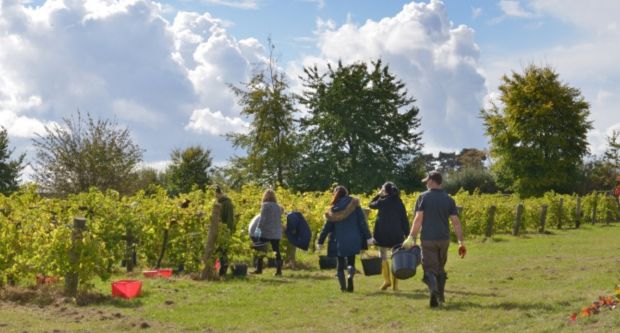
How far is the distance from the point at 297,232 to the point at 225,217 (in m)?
1.52

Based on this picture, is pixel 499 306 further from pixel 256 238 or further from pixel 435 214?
pixel 256 238

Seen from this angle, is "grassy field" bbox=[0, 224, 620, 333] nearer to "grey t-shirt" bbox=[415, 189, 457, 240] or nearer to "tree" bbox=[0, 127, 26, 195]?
"grey t-shirt" bbox=[415, 189, 457, 240]

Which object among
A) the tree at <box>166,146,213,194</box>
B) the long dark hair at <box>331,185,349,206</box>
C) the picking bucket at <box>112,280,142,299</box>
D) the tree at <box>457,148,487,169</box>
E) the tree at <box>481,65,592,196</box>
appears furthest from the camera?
the tree at <box>457,148,487,169</box>

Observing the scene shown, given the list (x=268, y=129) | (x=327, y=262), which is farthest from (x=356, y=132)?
(x=327, y=262)

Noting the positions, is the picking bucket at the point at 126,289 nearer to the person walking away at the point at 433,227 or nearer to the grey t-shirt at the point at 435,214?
the person walking away at the point at 433,227

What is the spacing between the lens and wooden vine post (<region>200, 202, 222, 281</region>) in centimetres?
1534

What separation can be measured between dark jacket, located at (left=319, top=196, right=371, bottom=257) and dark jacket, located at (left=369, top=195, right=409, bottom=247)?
28 centimetres

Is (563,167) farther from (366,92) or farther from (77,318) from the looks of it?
(77,318)

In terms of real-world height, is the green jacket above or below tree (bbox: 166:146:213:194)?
below

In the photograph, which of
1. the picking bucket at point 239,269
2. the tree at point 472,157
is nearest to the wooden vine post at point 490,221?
the picking bucket at point 239,269

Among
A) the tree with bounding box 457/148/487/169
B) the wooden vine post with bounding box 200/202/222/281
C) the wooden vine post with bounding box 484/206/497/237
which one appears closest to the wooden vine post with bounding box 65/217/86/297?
the wooden vine post with bounding box 200/202/222/281

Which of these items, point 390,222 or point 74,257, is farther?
point 390,222

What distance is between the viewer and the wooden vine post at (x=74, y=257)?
488 inches

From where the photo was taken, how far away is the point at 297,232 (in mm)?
16531
